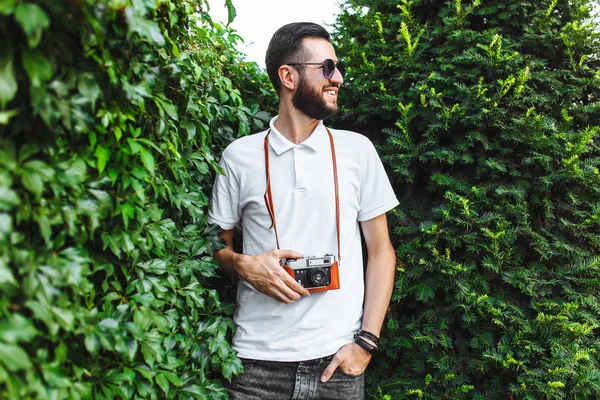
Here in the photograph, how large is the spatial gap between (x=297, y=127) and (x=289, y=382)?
1.20m

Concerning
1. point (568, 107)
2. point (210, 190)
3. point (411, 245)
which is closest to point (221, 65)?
point (210, 190)

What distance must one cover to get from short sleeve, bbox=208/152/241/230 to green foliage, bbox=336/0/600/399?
0.80 metres

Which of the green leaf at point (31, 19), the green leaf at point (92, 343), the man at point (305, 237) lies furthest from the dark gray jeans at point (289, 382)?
the green leaf at point (31, 19)

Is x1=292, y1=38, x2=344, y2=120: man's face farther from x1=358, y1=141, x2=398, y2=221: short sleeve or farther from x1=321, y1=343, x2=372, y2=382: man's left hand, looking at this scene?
x1=321, y1=343, x2=372, y2=382: man's left hand

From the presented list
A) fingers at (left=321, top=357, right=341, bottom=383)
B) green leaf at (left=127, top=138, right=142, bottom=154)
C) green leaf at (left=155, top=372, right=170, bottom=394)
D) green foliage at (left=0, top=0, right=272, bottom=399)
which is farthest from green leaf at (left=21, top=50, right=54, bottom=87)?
A: fingers at (left=321, top=357, right=341, bottom=383)

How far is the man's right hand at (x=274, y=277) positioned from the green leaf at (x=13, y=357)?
1072 millimetres

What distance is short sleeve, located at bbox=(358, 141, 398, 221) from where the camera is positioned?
216 centimetres

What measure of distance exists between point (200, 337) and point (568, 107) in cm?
201

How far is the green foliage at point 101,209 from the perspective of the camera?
1.04 metres

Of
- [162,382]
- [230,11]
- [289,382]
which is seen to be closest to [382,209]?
[289,382]

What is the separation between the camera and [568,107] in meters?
2.19

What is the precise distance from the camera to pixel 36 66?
102 centimetres

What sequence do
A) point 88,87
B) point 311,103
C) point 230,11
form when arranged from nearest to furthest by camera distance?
1. point 88,87
2. point 230,11
3. point 311,103

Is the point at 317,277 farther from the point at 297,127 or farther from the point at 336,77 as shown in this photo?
the point at 336,77
